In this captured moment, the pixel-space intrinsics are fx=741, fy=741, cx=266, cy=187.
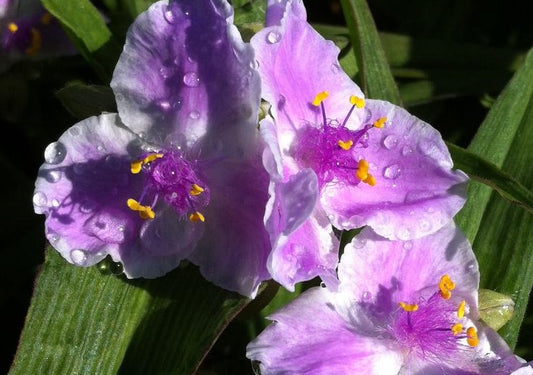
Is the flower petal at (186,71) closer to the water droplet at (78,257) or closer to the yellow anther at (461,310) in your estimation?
the water droplet at (78,257)

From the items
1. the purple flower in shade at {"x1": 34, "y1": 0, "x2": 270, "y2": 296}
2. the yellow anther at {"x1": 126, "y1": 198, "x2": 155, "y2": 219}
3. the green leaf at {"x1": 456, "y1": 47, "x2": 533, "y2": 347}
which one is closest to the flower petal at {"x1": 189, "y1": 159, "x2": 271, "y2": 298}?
the purple flower in shade at {"x1": 34, "y1": 0, "x2": 270, "y2": 296}

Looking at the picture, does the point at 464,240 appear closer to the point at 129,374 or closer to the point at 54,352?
the point at 129,374

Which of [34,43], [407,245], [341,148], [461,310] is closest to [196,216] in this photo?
[341,148]

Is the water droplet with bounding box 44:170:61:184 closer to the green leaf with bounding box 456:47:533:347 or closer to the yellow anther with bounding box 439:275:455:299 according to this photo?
the yellow anther with bounding box 439:275:455:299

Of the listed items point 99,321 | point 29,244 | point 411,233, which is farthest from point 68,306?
point 411,233

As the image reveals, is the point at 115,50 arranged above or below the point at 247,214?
above

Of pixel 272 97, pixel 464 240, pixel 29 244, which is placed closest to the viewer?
pixel 272 97

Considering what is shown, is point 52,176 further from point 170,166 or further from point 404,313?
point 404,313
